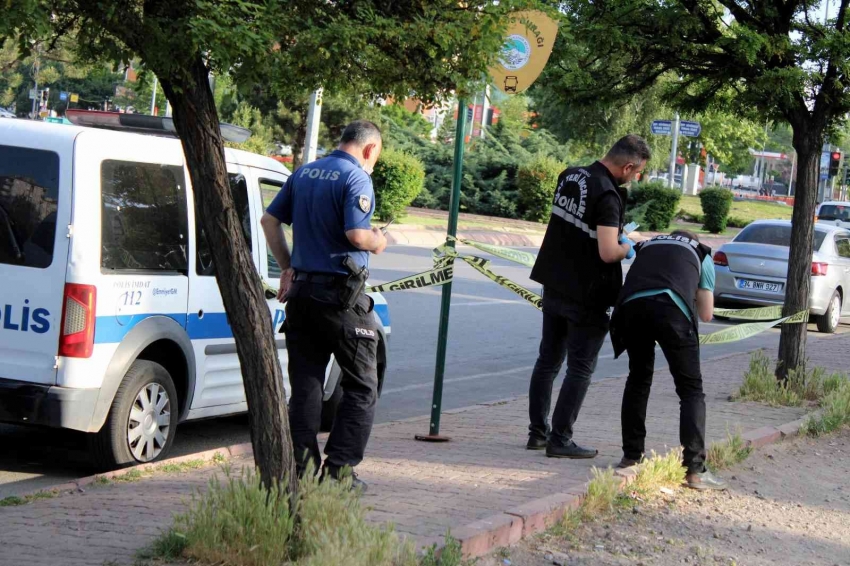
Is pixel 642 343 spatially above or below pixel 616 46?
below

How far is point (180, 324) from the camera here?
21.2ft

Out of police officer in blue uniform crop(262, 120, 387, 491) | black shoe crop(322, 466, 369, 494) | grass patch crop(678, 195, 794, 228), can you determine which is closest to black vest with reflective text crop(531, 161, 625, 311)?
police officer in blue uniform crop(262, 120, 387, 491)

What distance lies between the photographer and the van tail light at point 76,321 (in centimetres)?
577

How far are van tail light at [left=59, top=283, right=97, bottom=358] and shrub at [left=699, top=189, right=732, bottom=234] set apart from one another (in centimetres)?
3840

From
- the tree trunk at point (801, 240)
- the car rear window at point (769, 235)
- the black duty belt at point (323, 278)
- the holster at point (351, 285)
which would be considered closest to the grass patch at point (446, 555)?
the holster at point (351, 285)

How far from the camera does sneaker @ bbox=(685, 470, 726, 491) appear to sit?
20.4 feet

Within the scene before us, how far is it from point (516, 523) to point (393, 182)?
2533cm

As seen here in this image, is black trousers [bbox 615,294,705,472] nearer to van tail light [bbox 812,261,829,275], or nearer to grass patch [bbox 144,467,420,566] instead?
grass patch [bbox 144,467,420,566]

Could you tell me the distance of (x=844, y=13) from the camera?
8.95m

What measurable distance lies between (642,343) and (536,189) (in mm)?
31346

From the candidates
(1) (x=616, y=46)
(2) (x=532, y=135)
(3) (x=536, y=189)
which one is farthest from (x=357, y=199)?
(2) (x=532, y=135)

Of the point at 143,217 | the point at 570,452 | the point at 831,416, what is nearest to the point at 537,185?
the point at 831,416

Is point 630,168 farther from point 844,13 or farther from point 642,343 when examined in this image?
point 844,13

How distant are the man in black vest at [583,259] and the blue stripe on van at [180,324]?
76.7 inches
